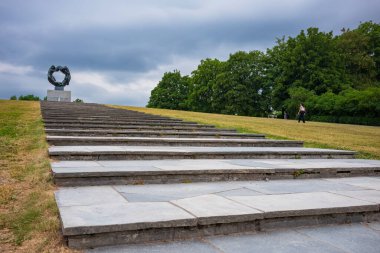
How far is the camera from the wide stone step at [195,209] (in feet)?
9.40

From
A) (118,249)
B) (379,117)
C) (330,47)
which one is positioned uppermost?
(330,47)

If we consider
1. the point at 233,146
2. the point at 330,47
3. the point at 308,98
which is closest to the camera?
the point at 233,146

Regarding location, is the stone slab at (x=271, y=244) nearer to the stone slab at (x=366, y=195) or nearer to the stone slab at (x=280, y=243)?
the stone slab at (x=280, y=243)

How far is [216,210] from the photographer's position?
134 inches

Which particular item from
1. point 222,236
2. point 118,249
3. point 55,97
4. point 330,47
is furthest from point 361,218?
point 330,47

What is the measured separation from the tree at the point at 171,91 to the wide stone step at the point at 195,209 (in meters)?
68.2

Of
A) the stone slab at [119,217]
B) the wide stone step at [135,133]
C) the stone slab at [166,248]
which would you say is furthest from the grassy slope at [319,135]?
the stone slab at [166,248]

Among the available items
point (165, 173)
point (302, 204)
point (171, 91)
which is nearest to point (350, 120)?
point (165, 173)

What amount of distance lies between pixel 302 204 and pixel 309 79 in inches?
1820

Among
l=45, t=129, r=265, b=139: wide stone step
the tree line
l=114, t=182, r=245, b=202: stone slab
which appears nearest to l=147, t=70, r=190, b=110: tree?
the tree line

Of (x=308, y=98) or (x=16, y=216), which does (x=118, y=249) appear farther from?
(x=308, y=98)

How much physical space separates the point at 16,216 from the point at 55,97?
41969mm

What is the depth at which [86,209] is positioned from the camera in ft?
10.7

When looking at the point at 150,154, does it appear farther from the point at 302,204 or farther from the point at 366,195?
the point at 366,195
